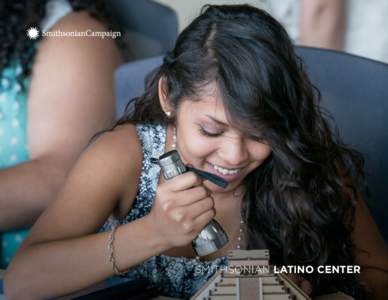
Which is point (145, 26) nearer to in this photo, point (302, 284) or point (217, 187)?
point (217, 187)

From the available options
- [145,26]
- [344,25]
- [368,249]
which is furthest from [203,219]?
[145,26]

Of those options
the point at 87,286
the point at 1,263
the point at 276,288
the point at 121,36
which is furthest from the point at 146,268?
the point at 121,36

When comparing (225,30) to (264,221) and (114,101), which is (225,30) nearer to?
(264,221)

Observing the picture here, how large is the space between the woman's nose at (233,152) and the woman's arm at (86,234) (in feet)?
0.69

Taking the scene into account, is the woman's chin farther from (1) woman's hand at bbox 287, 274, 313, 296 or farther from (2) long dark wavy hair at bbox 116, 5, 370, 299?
(1) woman's hand at bbox 287, 274, 313, 296

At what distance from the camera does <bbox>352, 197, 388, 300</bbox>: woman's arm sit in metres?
1.76

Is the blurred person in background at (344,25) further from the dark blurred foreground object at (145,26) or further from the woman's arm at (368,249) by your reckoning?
the woman's arm at (368,249)

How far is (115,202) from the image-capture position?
1.71 m

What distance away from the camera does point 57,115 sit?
2.06 meters

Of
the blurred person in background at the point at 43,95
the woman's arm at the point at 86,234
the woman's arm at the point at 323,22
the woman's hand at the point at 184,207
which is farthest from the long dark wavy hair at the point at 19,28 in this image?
the woman's hand at the point at 184,207

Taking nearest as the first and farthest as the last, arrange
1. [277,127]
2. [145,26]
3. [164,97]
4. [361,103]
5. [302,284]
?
[302,284] < [277,127] < [164,97] < [361,103] < [145,26]

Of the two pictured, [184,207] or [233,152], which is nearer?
[184,207]

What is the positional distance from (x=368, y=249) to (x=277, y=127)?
42 cm

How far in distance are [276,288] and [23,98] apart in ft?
3.97
